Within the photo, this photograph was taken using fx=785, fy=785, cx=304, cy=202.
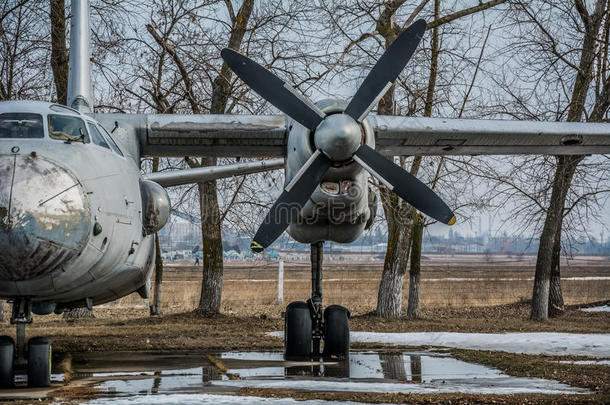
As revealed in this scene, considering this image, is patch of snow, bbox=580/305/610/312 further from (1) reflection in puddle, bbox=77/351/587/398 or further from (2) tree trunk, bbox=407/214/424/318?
(1) reflection in puddle, bbox=77/351/587/398

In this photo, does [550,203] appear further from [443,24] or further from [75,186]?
[75,186]

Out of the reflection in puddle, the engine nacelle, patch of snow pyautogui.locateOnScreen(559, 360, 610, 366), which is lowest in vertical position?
patch of snow pyautogui.locateOnScreen(559, 360, 610, 366)

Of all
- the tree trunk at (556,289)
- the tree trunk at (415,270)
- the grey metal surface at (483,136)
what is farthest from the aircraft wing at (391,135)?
the tree trunk at (556,289)

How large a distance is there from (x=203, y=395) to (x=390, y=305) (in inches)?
488

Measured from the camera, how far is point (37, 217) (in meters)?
7.59

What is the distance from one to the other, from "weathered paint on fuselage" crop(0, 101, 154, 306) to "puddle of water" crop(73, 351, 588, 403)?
1.34 meters

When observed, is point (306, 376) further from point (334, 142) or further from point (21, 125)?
point (21, 125)

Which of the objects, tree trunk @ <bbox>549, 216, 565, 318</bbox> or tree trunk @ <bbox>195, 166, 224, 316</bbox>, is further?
tree trunk @ <bbox>549, 216, 565, 318</bbox>

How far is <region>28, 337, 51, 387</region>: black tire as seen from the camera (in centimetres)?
871

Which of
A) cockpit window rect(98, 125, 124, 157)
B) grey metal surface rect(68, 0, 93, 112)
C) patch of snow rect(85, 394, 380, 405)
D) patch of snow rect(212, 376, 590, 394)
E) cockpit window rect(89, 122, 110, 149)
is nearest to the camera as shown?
patch of snow rect(85, 394, 380, 405)

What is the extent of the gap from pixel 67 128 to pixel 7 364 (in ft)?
9.10

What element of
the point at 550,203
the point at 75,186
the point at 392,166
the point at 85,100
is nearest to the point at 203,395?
the point at 75,186

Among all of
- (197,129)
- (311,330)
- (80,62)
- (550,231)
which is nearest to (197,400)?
(311,330)

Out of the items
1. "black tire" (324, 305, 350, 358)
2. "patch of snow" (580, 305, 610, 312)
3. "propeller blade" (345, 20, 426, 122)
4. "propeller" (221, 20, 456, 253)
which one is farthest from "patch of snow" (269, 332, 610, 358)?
"patch of snow" (580, 305, 610, 312)
